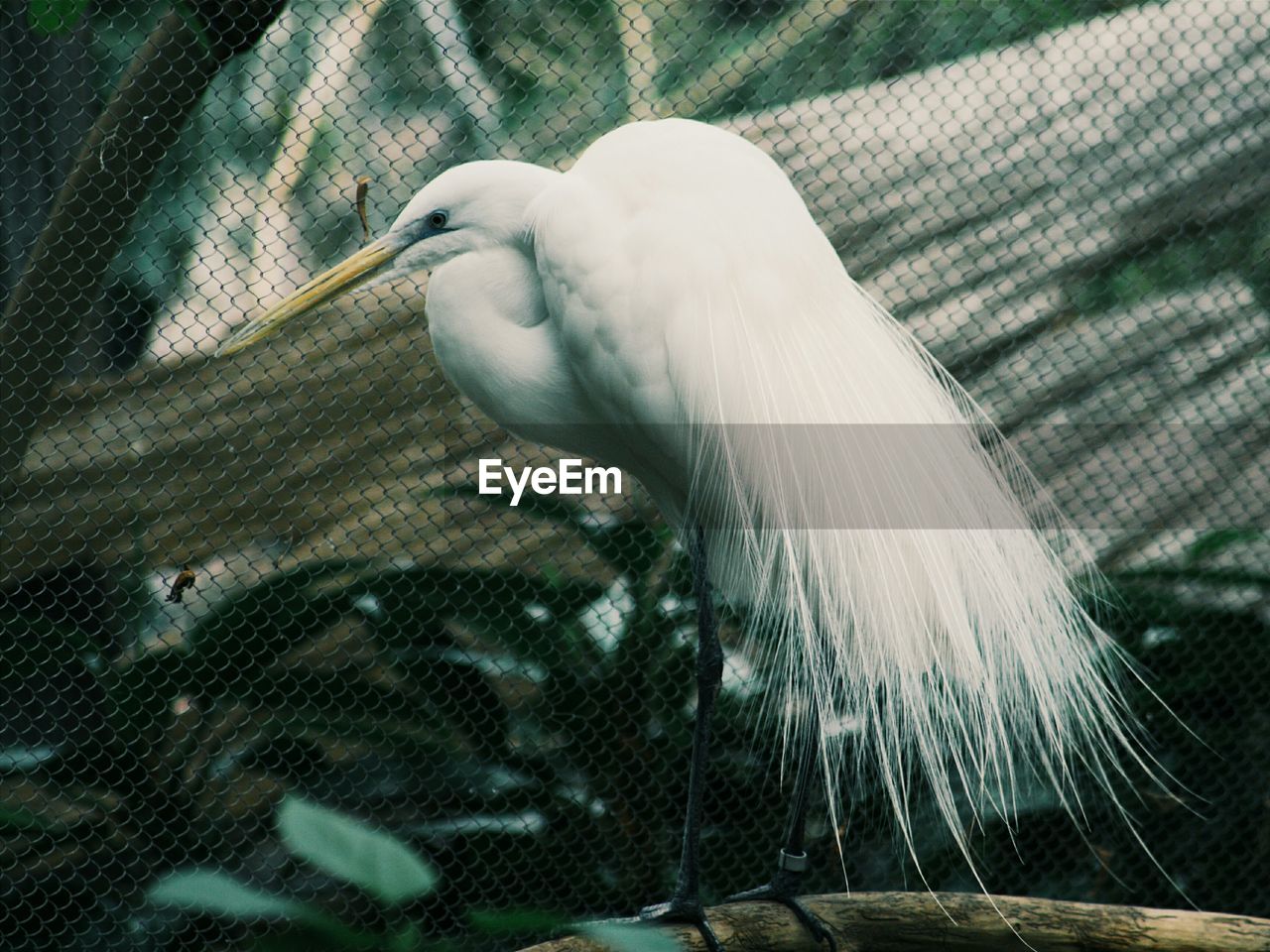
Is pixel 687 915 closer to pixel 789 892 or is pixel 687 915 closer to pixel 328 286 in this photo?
pixel 789 892

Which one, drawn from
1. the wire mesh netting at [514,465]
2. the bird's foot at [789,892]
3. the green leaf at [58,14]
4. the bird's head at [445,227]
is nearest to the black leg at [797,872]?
the bird's foot at [789,892]

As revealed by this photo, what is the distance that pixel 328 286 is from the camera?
1.07 meters

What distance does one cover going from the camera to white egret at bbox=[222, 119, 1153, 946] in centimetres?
96

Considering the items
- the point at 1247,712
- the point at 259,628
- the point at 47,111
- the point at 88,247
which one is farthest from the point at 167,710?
the point at 1247,712

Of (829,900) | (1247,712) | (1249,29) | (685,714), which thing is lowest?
(1247,712)

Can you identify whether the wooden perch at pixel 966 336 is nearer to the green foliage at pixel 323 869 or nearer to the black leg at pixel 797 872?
the black leg at pixel 797 872

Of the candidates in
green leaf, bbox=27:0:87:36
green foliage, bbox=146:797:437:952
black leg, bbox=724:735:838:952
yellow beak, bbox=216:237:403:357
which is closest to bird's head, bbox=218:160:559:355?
yellow beak, bbox=216:237:403:357

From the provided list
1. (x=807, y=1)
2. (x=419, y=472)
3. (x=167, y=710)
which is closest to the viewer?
(x=167, y=710)

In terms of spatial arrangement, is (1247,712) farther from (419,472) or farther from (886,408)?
(419,472)

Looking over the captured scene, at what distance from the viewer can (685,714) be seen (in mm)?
1500

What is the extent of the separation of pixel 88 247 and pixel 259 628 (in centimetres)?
46

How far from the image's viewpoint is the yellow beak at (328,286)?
3.47ft

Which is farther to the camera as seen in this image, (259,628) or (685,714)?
(685,714)

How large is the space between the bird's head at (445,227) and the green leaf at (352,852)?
735 millimetres
